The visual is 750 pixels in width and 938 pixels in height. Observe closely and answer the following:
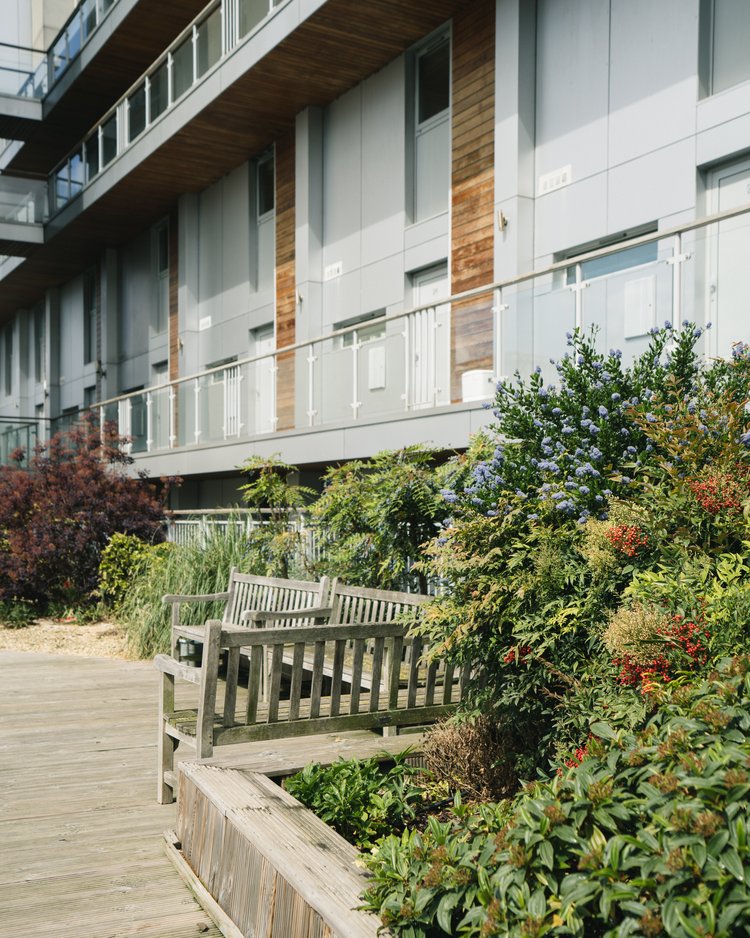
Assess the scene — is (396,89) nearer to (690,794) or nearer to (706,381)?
(706,381)

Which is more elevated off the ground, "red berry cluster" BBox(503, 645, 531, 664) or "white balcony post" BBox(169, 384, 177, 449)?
"white balcony post" BBox(169, 384, 177, 449)

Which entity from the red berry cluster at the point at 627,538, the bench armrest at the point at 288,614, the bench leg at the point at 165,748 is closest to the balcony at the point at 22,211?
the bench armrest at the point at 288,614

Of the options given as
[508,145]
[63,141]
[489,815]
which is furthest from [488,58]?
[63,141]

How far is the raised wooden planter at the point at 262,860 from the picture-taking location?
308cm

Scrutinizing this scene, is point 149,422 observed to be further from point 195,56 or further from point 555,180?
point 555,180

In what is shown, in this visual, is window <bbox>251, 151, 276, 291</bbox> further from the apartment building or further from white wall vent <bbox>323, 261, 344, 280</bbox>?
white wall vent <bbox>323, 261, 344, 280</bbox>

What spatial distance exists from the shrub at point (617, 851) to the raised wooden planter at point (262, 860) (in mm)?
162

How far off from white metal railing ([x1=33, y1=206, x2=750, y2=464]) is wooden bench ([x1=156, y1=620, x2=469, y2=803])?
10.3 feet

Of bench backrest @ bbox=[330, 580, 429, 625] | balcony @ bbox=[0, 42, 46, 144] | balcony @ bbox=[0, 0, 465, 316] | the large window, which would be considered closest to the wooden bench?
bench backrest @ bbox=[330, 580, 429, 625]

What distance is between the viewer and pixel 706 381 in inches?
193

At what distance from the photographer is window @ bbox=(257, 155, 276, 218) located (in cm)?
1936

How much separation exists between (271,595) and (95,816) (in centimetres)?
346

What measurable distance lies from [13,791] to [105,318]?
855 inches

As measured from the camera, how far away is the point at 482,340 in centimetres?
1034
